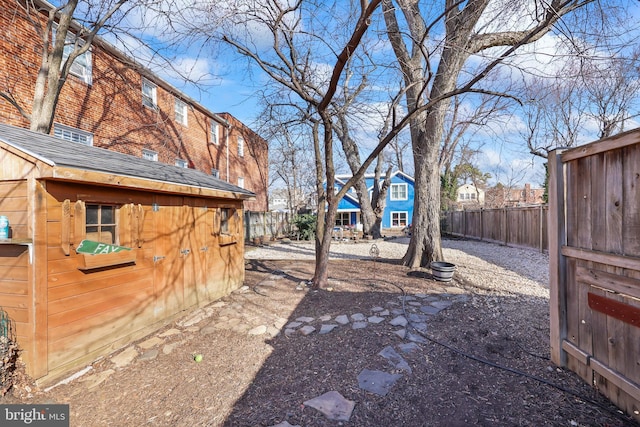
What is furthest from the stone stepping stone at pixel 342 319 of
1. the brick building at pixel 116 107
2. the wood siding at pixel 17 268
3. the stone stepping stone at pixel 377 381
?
the brick building at pixel 116 107

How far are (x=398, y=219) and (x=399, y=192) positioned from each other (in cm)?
274

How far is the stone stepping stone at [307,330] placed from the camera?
4.23 meters

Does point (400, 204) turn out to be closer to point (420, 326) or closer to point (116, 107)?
point (116, 107)

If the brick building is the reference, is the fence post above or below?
below

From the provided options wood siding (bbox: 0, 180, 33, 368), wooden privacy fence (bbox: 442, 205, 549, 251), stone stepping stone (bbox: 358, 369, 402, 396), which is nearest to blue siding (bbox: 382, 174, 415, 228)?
wooden privacy fence (bbox: 442, 205, 549, 251)

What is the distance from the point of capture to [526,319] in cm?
440

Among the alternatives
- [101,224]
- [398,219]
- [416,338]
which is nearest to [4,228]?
[101,224]

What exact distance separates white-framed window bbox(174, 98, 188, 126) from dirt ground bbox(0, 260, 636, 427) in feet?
38.8

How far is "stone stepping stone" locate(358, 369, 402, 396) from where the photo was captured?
9.41 ft

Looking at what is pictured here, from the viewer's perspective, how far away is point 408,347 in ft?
12.0

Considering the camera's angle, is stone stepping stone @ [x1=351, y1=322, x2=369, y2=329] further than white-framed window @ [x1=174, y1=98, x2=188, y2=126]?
No

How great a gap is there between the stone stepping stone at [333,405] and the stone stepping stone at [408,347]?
1165 millimetres

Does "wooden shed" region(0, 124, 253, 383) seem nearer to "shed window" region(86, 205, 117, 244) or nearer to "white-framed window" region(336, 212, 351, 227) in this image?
"shed window" region(86, 205, 117, 244)

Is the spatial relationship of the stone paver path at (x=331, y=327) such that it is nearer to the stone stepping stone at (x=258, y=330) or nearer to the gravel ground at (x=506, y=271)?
the stone stepping stone at (x=258, y=330)
